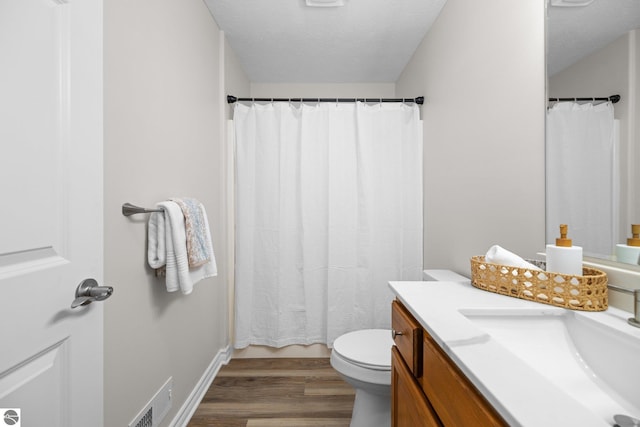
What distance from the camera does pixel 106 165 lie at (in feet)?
3.03

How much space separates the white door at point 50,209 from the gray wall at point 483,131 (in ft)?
4.72

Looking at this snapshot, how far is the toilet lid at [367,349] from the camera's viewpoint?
50.3 inches

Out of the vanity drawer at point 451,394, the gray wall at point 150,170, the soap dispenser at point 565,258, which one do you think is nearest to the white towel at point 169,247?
the gray wall at point 150,170

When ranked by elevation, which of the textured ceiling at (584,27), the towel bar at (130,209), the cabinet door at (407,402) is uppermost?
the textured ceiling at (584,27)

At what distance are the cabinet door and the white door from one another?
834 millimetres

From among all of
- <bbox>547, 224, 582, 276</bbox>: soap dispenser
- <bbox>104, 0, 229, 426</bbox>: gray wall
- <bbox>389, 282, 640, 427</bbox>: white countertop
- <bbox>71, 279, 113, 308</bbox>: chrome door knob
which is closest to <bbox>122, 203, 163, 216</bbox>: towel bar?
<bbox>104, 0, 229, 426</bbox>: gray wall

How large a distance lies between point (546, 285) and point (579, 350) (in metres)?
0.19

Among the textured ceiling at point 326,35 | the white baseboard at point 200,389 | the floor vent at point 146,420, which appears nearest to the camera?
the floor vent at point 146,420

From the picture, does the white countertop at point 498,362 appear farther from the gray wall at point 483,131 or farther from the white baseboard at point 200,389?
the white baseboard at point 200,389

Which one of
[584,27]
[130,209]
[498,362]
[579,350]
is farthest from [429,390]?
[584,27]

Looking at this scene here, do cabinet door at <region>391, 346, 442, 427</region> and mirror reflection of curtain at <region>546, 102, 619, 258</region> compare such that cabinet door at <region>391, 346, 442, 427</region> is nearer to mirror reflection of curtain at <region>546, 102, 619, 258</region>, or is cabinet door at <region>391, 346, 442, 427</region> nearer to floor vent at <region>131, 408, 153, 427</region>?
mirror reflection of curtain at <region>546, 102, 619, 258</region>

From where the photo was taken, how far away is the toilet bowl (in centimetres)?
125

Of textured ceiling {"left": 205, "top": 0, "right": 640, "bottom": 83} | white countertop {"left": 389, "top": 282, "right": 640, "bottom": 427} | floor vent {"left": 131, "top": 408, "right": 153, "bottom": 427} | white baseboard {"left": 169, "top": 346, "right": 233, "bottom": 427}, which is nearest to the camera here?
white countertop {"left": 389, "top": 282, "right": 640, "bottom": 427}

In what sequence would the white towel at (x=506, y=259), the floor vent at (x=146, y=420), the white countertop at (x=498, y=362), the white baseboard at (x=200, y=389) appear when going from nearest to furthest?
the white countertop at (x=498, y=362) < the white towel at (x=506, y=259) < the floor vent at (x=146, y=420) < the white baseboard at (x=200, y=389)
